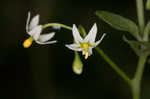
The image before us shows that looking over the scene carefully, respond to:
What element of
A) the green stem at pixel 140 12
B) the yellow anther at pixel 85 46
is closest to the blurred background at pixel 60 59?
the green stem at pixel 140 12

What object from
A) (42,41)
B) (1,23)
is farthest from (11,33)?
(42,41)

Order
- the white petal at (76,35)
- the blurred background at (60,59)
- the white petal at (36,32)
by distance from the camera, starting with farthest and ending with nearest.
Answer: the blurred background at (60,59) < the white petal at (36,32) < the white petal at (76,35)

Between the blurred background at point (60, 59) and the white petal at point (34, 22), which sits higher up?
the white petal at point (34, 22)

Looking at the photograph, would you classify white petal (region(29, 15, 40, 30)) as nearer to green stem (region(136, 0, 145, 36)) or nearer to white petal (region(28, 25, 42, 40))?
white petal (region(28, 25, 42, 40))

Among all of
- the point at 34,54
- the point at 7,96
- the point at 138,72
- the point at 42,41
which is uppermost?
the point at 42,41

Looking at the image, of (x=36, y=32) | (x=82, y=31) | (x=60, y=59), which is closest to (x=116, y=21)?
(x=82, y=31)

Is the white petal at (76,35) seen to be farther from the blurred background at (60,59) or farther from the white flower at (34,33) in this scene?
the blurred background at (60,59)

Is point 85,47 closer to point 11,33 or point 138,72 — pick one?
point 138,72

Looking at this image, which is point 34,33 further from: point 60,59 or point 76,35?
point 60,59
